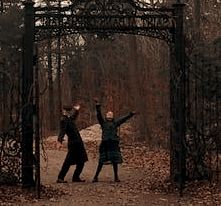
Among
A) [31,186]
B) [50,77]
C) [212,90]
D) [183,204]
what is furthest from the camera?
A: [50,77]

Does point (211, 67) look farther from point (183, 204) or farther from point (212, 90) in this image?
point (183, 204)

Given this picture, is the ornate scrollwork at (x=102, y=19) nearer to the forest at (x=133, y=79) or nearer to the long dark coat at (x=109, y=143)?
the forest at (x=133, y=79)

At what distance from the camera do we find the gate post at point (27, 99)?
12484 mm

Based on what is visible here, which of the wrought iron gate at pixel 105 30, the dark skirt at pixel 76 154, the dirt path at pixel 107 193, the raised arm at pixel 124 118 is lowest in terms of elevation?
the dirt path at pixel 107 193

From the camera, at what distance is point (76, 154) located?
47.1 ft

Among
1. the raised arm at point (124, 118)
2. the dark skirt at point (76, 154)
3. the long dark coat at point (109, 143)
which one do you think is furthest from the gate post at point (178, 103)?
the dark skirt at point (76, 154)

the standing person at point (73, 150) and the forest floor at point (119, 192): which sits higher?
the standing person at point (73, 150)

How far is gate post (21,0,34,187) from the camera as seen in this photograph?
1248 centimetres

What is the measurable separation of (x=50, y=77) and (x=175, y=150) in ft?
89.0

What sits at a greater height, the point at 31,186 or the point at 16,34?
the point at 16,34

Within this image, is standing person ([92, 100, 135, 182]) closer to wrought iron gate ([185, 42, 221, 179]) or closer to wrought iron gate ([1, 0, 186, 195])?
wrought iron gate ([1, 0, 186, 195])

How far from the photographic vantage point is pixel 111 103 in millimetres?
30484

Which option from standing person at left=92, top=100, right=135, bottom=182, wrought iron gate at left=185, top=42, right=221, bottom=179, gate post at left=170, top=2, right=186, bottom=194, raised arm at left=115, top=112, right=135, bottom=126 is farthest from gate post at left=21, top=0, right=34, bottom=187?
wrought iron gate at left=185, top=42, right=221, bottom=179

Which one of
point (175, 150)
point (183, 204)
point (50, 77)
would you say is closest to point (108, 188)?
point (175, 150)
